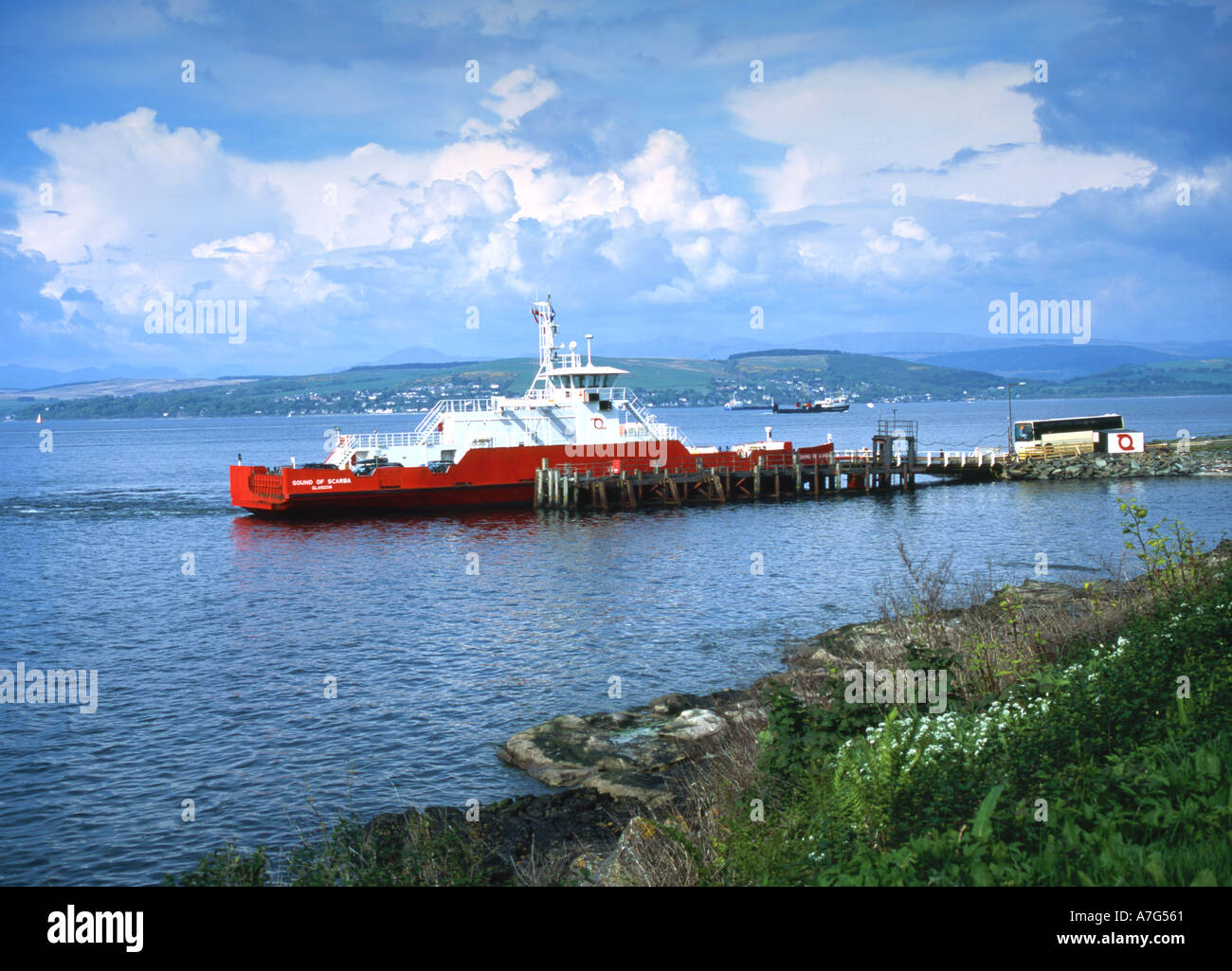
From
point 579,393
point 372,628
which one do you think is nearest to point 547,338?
point 579,393

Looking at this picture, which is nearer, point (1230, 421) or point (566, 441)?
point (566, 441)

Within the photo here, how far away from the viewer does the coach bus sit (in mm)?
61000

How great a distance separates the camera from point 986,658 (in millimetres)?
11164

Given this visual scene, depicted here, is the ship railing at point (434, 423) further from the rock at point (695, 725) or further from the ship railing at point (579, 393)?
the rock at point (695, 725)

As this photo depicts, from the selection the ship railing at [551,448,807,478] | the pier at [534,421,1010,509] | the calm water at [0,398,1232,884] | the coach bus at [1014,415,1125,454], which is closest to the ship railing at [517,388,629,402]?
the ship railing at [551,448,807,478]

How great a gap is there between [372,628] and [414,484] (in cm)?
2029

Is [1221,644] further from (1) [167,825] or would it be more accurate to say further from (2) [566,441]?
(2) [566,441]

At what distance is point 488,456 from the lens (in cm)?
4481

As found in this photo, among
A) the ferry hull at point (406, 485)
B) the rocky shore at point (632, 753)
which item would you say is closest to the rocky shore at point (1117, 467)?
the ferry hull at point (406, 485)

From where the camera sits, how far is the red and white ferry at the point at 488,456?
141 ft

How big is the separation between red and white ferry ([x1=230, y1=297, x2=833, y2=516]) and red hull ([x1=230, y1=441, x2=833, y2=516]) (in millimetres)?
44

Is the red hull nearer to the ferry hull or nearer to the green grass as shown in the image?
the ferry hull
